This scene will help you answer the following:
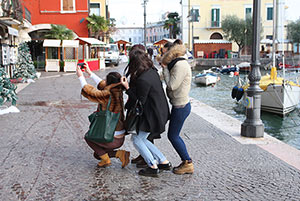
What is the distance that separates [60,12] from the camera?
113 ft

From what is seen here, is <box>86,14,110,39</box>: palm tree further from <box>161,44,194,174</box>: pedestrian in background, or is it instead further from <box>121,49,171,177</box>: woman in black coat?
<box>121,49,171,177</box>: woman in black coat

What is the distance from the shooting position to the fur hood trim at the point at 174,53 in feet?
15.6

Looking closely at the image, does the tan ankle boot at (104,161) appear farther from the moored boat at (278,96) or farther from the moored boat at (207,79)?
the moored boat at (207,79)

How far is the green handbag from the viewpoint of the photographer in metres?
4.73

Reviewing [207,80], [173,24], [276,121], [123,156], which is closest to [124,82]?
→ [123,156]

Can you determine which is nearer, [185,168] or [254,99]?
[185,168]

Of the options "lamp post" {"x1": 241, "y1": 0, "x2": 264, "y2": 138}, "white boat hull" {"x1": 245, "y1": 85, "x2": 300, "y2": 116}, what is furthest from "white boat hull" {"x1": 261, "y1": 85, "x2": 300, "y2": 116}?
"lamp post" {"x1": 241, "y1": 0, "x2": 264, "y2": 138}

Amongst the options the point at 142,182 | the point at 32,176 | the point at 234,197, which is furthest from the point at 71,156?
the point at 234,197

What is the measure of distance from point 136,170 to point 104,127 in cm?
87

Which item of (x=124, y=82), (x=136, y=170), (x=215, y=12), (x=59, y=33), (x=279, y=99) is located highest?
(x=215, y=12)

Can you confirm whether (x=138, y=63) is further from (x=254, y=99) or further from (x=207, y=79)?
(x=207, y=79)

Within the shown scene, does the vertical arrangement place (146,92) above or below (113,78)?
below

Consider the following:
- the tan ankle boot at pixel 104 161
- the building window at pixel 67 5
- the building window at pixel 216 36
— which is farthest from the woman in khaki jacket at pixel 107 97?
the building window at pixel 216 36

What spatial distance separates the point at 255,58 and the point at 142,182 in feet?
12.2
